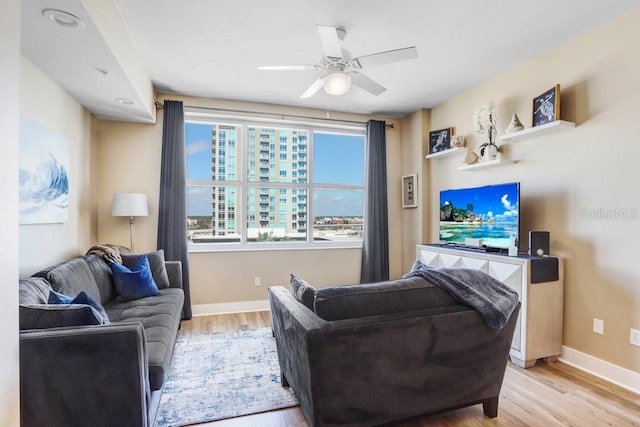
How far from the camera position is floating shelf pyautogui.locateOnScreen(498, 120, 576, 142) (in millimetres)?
2637

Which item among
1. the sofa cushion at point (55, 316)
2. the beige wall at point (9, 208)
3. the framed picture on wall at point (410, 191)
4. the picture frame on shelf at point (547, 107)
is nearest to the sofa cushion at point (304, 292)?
the sofa cushion at point (55, 316)

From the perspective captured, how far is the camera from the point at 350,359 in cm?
155

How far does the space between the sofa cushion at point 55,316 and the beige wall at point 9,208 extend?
45 cm

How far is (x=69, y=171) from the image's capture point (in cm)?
303

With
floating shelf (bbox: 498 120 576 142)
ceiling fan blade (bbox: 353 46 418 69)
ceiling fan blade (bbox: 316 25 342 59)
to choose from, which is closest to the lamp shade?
ceiling fan blade (bbox: 316 25 342 59)

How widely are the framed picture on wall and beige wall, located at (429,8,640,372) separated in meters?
1.43

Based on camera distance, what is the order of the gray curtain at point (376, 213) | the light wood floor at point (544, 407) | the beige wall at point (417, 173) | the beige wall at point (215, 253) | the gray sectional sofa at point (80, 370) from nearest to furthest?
1. the gray sectional sofa at point (80, 370)
2. the light wood floor at point (544, 407)
3. the beige wall at point (215, 253)
4. the beige wall at point (417, 173)
5. the gray curtain at point (376, 213)

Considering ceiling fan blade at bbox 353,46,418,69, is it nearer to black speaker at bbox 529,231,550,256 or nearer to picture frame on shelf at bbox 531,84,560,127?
picture frame on shelf at bbox 531,84,560,127

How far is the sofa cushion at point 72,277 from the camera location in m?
2.19

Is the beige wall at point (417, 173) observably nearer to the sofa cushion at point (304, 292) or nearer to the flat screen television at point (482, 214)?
the flat screen television at point (482, 214)

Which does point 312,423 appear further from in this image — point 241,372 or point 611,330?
point 611,330

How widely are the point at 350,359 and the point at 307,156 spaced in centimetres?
340

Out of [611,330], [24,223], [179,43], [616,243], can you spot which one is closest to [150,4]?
[179,43]

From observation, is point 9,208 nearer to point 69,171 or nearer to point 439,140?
point 69,171
